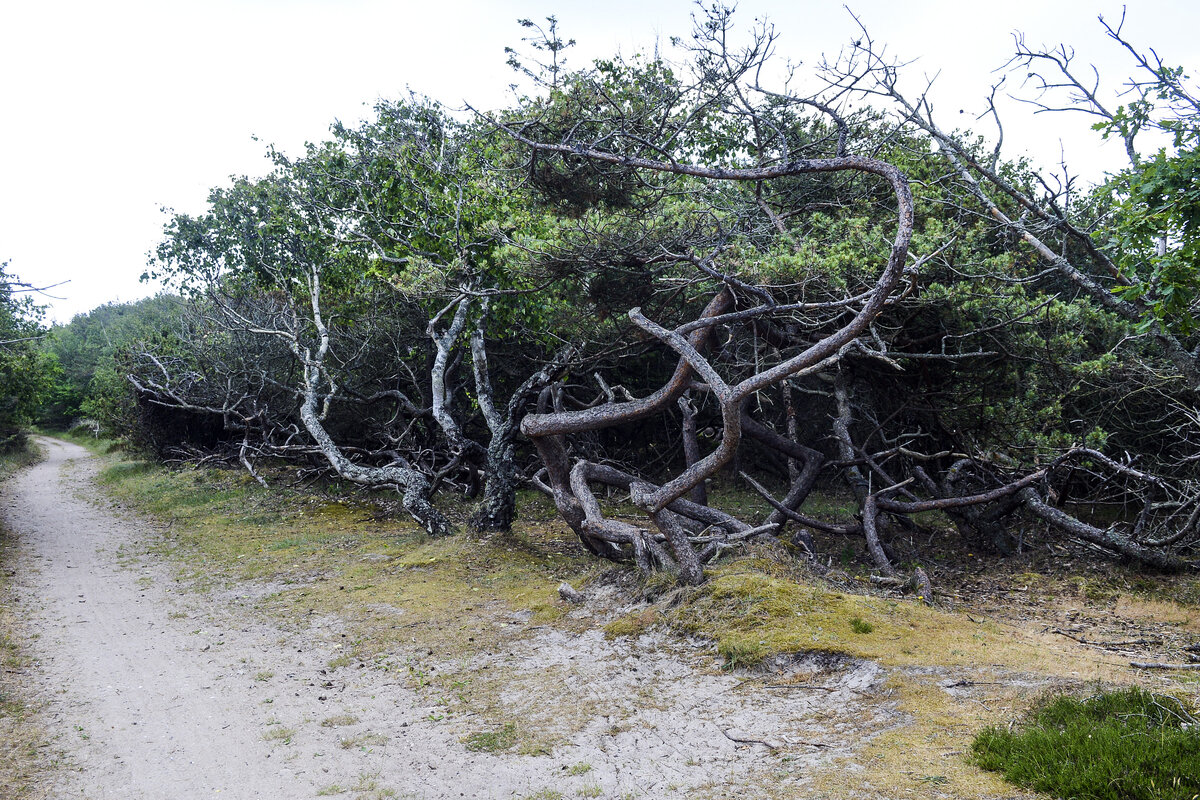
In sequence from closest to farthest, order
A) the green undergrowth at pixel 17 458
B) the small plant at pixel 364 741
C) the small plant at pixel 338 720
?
the small plant at pixel 364 741 < the small plant at pixel 338 720 < the green undergrowth at pixel 17 458

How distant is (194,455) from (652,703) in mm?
21704

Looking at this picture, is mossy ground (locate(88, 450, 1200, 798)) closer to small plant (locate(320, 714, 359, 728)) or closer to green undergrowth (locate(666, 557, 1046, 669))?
green undergrowth (locate(666, 557, 1046, 669))

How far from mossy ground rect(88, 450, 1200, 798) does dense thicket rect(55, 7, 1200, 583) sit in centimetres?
68

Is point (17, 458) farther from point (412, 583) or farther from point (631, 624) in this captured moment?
point (631, 624)

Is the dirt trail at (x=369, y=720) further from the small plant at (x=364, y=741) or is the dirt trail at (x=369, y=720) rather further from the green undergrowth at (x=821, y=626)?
the green undergrowth at (x=821, y=626)

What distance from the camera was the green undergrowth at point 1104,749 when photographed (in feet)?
10.7

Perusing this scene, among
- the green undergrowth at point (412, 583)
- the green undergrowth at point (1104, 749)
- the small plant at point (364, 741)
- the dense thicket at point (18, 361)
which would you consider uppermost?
the dense thicket at point (18, 361)

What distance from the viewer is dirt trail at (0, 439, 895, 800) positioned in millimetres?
4203

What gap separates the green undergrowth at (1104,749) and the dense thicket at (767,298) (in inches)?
87.6

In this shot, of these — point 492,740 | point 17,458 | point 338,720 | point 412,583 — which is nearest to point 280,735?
point 338,720

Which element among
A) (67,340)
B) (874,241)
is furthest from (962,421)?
(67,340)

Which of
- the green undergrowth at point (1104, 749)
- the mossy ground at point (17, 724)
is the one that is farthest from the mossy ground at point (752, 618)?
the mossy ground at point (17, 724)

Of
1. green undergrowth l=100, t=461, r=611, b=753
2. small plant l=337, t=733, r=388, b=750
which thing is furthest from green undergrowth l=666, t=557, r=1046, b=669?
small plant l=337, t=733, r=388, b=750

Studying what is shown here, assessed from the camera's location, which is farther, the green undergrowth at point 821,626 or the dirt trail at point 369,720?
the green undergrowth at point 821,626
